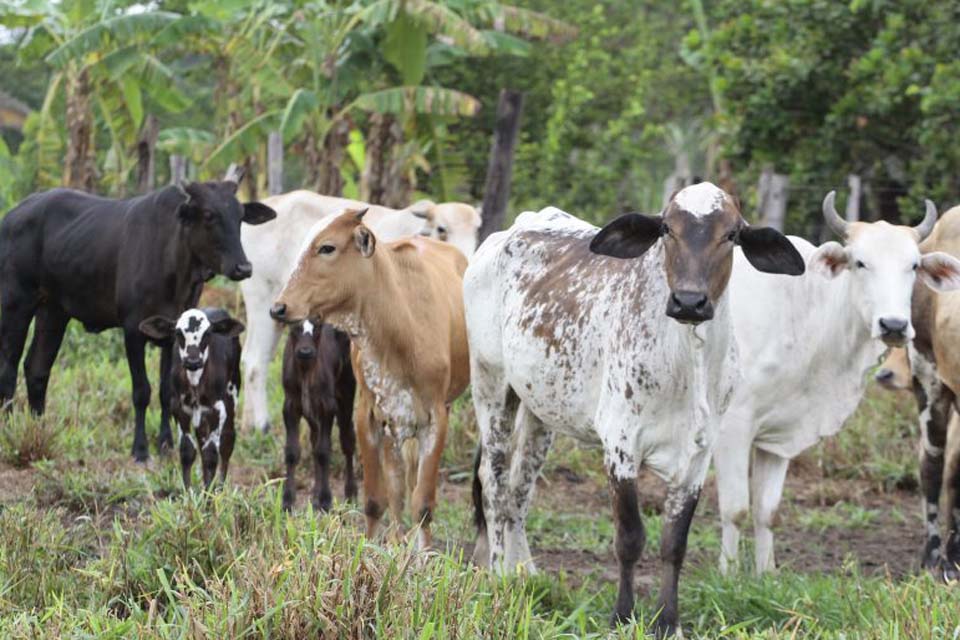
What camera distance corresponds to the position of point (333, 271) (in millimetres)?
6645

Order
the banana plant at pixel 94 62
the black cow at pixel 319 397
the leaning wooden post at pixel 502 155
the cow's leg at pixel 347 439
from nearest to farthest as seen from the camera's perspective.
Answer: the black cow at pixel 319 397
the cow's leg at pixel 347 439
the leaning wooden post at pixel 502 155
the banana plant at pixel 94 62

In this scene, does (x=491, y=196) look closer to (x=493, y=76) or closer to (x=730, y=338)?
(x=730, y=338)

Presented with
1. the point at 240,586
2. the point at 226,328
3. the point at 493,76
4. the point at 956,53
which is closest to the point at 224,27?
the point at 493,76

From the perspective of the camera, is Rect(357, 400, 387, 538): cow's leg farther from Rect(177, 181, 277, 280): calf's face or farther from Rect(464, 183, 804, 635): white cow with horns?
Rect(177, 181, 277, 280): calf's face

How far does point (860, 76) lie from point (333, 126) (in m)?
5.71

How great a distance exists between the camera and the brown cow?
664cm

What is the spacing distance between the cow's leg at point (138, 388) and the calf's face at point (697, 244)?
3860 millimetres

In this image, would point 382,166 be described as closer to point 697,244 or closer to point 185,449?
point 185,449

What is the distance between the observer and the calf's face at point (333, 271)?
6570 mm

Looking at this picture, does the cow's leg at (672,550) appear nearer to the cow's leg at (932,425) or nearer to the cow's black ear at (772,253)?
the cow's black ear at (772,253)

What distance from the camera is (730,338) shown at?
571 centimetres

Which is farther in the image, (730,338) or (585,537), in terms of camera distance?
(585,537)

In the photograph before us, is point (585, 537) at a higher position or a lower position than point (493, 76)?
lower

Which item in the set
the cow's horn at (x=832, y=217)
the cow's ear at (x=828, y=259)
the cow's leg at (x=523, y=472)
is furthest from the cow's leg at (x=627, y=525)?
the cow's horn at (x=832, y=217)
